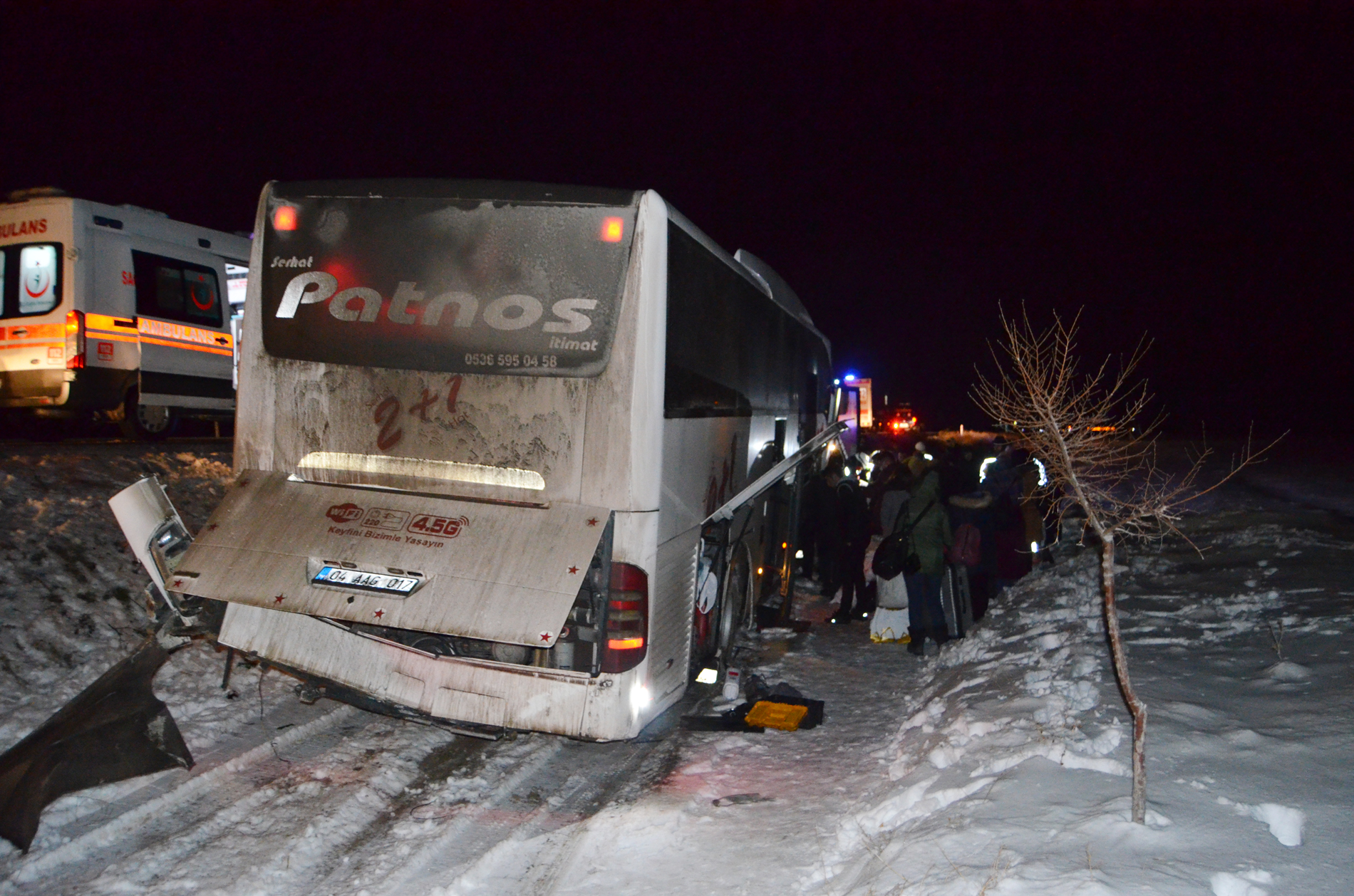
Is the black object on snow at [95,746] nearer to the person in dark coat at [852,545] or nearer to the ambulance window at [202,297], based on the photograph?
the person in dark coat at [852,545]

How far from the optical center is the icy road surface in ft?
12.2

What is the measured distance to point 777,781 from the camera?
5.24 m

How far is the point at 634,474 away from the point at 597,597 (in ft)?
2.38

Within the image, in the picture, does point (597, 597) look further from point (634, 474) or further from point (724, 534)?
point (724, 534)

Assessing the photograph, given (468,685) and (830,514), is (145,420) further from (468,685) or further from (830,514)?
(468,685)

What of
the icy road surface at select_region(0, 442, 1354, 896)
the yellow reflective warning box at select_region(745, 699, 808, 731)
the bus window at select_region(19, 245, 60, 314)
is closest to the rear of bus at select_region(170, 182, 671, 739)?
the icy road surface at select_region(0, 442, 1354, 896)

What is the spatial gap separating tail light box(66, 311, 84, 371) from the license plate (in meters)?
8.94

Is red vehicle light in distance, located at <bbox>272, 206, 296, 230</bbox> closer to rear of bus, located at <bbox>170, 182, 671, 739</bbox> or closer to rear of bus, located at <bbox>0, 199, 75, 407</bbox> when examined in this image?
rear of bus, located at <bbox>170, 182, 671, 739</bbox>

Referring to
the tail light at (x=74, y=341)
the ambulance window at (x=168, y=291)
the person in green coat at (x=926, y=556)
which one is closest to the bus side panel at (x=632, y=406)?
the person in green coat at (x=926, y=556)

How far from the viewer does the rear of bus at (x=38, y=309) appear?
1144 cm

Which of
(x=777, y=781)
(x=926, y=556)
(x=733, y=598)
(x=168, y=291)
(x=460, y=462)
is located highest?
(x=168, y=291)

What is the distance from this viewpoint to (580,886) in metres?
3.97

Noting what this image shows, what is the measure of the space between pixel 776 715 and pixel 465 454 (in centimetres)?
294

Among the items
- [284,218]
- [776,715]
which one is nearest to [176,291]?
[284,218]
